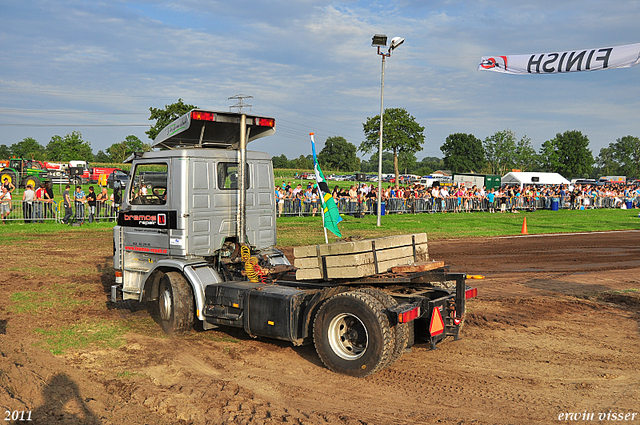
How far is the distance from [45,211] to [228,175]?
1749cm

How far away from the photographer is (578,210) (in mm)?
38000

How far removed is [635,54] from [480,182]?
51.6 m

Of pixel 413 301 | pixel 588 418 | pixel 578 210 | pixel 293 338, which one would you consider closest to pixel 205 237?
pixel 293 338

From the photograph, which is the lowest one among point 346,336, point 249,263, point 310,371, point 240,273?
point 310,371

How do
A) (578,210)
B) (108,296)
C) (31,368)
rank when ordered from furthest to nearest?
1. (578,210)
2. (108,296)
3. (31,368)

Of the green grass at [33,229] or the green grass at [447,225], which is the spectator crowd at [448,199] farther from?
the green grass at [33,229]

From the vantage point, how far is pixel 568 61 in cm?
1162

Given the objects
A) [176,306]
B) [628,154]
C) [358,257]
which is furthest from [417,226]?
[628,154]

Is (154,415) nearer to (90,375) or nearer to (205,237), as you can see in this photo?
(90,375)

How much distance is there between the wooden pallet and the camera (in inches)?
237

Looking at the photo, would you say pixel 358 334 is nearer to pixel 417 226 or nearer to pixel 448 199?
pixel 417 226

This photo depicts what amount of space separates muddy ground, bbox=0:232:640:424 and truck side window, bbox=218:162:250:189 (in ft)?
7.78

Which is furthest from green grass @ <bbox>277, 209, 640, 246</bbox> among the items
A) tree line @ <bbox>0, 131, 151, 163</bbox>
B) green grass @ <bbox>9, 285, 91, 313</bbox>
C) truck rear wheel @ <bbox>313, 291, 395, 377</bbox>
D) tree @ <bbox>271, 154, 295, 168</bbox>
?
tree @ <bbox>271, 154, 295, 168</bbox>

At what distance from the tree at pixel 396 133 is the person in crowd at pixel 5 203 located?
116 feet
